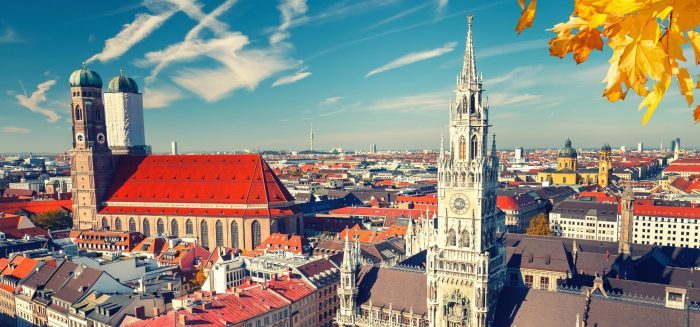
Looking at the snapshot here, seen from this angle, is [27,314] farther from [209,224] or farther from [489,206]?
[489,206]

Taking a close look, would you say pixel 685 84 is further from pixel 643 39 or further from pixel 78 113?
pixel 78 113

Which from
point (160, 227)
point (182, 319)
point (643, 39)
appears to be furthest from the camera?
point (160, 227)

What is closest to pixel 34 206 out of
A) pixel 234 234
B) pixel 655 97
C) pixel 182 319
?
pixel 234 234

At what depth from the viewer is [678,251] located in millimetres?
77188

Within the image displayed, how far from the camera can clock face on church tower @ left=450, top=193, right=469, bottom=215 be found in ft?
149

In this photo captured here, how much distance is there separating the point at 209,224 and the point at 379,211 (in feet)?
151

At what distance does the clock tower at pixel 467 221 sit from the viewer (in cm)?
4453

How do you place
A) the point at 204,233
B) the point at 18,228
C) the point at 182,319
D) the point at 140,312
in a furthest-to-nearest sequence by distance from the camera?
the point at 204,233, the point at 18,228, the point at 140,312, the point at 182,319

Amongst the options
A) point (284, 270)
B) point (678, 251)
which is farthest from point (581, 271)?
point (284, 270)

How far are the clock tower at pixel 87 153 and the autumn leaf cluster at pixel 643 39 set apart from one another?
402 ft

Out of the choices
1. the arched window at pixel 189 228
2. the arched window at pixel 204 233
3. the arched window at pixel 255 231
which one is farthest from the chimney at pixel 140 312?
the arched window at pixel 189 228

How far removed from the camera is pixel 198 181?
10812 centimetres

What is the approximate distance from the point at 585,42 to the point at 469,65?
4348cm

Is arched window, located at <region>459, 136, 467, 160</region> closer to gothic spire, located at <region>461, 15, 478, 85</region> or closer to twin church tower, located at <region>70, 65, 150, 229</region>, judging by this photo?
gothic spire, located at <region>461, 15, 478, 85</region>
